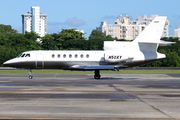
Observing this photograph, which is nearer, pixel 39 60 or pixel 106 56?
pixel 106 56

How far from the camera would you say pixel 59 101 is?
54.2 ft

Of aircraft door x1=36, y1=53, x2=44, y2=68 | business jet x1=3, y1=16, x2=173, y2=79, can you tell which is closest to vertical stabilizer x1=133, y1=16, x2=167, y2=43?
business jet x1=3, y1=16, x2=173, y2=79

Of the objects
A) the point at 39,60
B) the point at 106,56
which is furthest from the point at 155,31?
the point at 39,60

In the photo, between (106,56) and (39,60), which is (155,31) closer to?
(106,56)

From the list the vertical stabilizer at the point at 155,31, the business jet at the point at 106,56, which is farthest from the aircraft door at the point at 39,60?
the vertical stabilizer at the point at 155,31

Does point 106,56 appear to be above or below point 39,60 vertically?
above

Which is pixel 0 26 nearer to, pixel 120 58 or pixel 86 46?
pixel 86 46

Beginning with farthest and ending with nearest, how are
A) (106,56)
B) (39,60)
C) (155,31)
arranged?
(155,31), (39,60), (106,56)

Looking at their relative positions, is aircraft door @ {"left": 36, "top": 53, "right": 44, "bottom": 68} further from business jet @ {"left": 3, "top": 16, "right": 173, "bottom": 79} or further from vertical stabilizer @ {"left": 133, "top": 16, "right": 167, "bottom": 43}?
vertical stabilizer @ {"left": 133, "top": 16, "right": 167, "bottom": 43}

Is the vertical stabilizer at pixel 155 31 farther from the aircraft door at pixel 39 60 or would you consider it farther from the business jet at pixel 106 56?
the aircraft door at pixel 39 60

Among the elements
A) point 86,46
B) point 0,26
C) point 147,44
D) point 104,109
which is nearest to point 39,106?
point 104,109

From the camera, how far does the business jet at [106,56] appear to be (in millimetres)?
35094

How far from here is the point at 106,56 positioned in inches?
1374

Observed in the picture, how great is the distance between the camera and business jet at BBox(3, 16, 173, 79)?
35.1m
